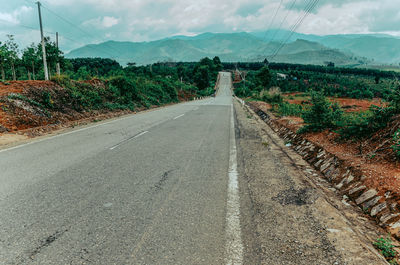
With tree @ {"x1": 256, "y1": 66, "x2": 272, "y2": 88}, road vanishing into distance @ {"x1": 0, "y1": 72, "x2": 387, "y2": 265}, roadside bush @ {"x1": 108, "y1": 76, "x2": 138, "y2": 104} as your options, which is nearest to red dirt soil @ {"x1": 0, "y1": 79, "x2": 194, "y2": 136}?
road vanishing into distance @ {"x1": 0, "y1": 72, "x2": 387, "y2": 265}

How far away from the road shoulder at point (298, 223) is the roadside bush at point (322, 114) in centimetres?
312

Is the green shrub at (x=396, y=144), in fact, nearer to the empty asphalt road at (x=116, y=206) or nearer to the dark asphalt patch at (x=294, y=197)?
the dark asphalt patch at (x=294, y=197)

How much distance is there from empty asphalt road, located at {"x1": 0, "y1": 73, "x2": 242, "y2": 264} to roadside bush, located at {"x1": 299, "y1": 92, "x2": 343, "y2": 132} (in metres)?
3.24

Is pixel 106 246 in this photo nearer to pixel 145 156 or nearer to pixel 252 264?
pixel 252 264

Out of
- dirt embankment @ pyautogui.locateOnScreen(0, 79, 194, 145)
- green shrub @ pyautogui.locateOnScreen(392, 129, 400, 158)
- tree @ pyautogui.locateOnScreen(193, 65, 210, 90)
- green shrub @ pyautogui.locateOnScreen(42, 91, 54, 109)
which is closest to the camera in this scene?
green shrub @ pyautogui.locateOnScreen(392, 129, 400, 158)

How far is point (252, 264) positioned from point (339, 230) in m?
1.39

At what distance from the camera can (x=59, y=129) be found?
11062mm

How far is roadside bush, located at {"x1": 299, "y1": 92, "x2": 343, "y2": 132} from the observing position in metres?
7.52

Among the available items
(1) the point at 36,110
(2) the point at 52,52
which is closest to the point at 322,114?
(1) the point at 36,110

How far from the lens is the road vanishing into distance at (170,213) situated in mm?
2572

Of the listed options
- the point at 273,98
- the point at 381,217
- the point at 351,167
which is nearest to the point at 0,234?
the point at 381,217

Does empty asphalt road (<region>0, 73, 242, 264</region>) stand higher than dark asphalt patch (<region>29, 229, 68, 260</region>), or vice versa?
dark asphalt patch (<region>29, 229, 68, 260</region>)

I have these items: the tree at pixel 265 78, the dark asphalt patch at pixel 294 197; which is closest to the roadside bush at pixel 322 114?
the dark asphalt patch at pixel 294 197

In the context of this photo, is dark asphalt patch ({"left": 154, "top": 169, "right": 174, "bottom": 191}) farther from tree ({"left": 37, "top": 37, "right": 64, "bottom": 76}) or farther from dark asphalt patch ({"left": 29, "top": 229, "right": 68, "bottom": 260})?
tree ({"left": 37, "top": 37, "right": 64, "bottom": 76})
